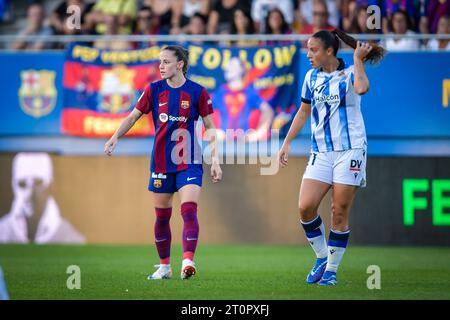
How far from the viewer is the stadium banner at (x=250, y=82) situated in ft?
50.5

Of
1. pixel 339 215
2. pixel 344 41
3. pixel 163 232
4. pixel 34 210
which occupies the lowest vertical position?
pixel 34 210

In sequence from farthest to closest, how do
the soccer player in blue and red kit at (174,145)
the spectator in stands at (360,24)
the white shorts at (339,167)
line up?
1. the spectator in stands at (360,24)
2. the soccer player in blue and red kit at (174,145)
3. the white shorts at (339,167)

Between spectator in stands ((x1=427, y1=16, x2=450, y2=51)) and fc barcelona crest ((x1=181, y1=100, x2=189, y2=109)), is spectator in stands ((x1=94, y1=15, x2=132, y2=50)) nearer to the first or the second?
spectator in stands ((x1=427, y1=16, x2=450, y2=51))

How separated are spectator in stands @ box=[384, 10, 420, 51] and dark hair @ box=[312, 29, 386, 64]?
6641 millimetres

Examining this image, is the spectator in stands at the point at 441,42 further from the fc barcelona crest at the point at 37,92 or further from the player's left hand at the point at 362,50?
the player's left hand at the point at 362,50

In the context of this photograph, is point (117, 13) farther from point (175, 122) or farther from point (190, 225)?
point (190, 225)

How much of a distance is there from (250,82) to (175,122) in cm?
635

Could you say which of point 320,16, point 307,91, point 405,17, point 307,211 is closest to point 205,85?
point 320,16

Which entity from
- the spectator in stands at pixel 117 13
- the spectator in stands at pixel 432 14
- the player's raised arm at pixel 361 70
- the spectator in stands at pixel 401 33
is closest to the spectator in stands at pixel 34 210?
the spectator in stands at pixel 117 13

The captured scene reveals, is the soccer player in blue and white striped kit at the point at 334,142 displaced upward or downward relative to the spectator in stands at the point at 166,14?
downward

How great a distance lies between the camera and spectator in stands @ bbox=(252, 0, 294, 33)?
54.0 ft

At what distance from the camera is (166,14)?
17047 millimetres

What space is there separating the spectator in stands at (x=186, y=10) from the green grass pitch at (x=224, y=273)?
408cm
